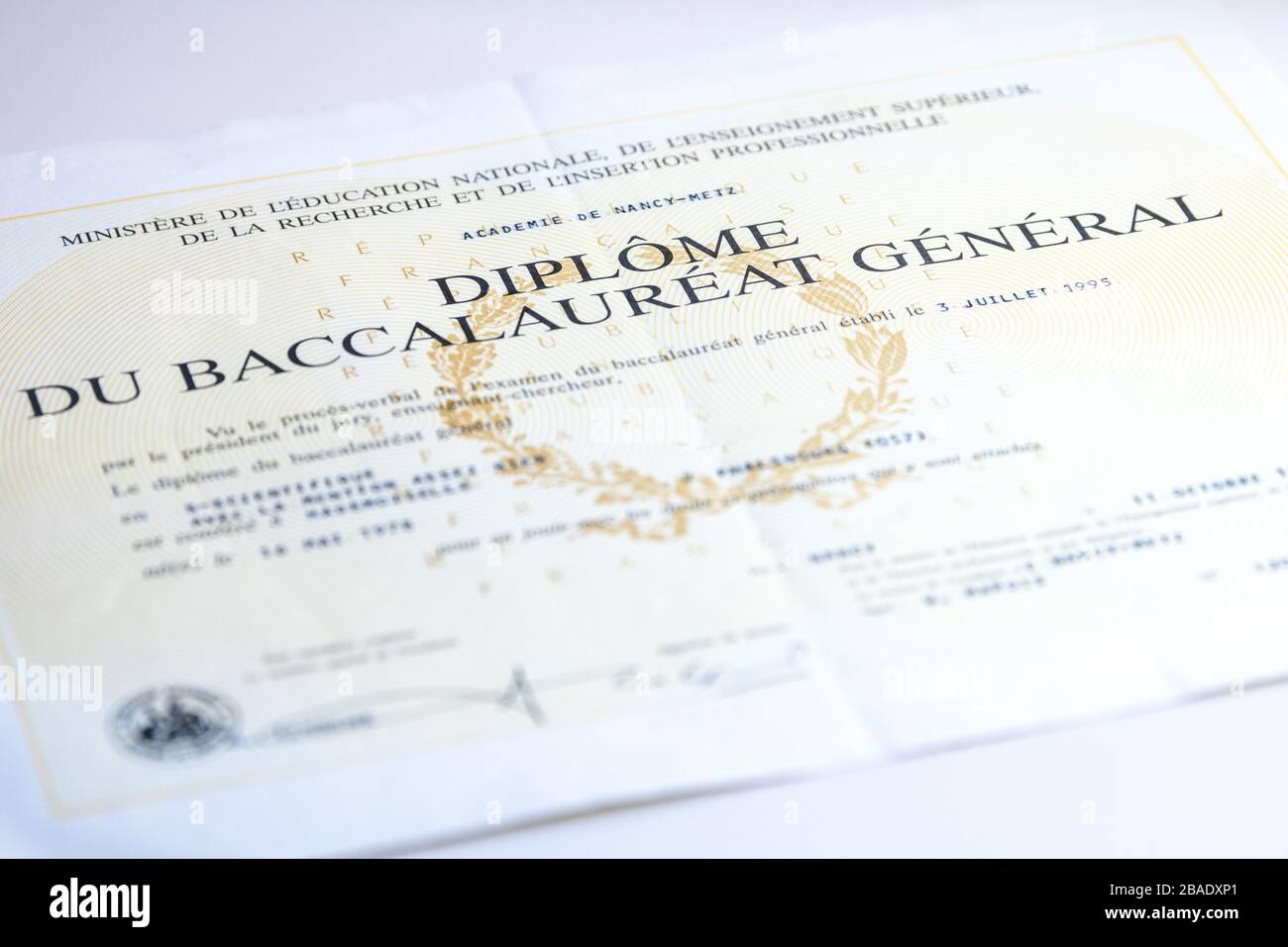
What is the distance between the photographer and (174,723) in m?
0.44

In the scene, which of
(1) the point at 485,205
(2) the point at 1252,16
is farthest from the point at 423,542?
(2) the point at 1252,16

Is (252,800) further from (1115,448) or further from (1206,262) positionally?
(1206,262)

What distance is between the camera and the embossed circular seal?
1.42 feet

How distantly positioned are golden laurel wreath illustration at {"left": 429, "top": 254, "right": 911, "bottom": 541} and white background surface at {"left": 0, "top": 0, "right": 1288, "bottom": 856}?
11 centimetres

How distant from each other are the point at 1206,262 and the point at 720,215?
8.7 inches

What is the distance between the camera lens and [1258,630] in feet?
1.50

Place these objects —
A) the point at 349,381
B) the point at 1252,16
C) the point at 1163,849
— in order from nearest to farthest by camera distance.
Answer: the point at 1163,849 → the point at 349,381 → the point at 1252,16

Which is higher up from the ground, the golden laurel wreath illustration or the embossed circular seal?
the golden laurel wreath illustration

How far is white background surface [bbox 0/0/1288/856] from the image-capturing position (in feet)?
1.40

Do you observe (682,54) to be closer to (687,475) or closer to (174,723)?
(687,475)

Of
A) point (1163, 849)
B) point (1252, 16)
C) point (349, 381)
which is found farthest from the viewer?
point (1252, 16)

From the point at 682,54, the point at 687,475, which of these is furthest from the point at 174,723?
the point at 682,54

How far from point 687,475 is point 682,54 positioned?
0.98 ft

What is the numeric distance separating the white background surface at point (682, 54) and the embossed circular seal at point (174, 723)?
9 cm
